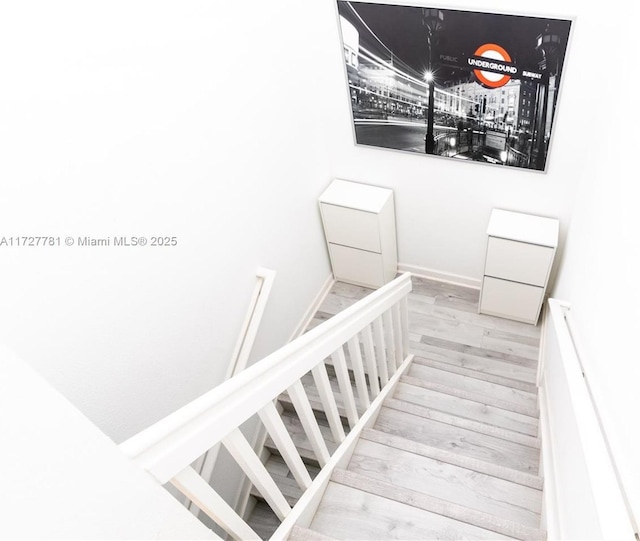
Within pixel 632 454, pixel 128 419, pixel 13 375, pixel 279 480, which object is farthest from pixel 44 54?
pixel 279 480

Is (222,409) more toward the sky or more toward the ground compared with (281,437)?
more toward the sky

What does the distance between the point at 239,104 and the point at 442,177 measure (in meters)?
1.63

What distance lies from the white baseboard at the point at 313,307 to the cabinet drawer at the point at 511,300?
124 cm

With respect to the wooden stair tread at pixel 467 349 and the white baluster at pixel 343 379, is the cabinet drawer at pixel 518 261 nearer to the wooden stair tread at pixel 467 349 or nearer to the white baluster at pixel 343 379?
the wooden stair tread at pixel 467 349

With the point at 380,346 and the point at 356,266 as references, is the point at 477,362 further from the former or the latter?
the point at 380,346

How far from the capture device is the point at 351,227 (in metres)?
3.78

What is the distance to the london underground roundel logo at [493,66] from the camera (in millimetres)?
2688

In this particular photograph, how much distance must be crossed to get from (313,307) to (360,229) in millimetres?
735

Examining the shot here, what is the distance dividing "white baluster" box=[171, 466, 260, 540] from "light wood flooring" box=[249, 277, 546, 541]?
1.20 ft

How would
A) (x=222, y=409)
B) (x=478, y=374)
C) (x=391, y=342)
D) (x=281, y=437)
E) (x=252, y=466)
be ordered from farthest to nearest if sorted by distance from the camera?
(x=478, y=374), (x=391, y=342), (x=281, y=437), (x=252, y=466), (x=222, y=409)

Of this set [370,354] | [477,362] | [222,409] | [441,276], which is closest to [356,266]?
[441,276]

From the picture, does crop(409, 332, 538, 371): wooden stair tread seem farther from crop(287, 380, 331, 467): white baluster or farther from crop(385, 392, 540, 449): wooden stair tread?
crop(287, 380, 331, 467): white baluster

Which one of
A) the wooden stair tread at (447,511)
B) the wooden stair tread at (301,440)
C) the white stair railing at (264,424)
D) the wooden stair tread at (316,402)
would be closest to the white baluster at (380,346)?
the white stair railing at (264,424)

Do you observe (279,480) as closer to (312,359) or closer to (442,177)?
(312,359)
